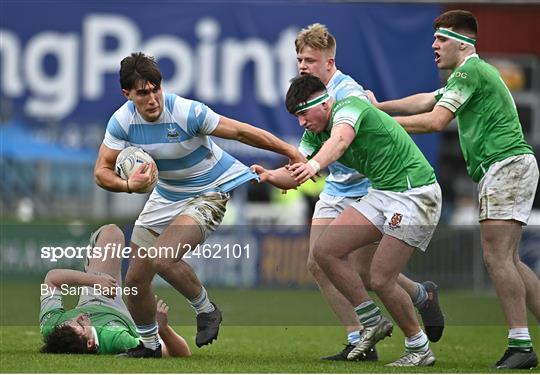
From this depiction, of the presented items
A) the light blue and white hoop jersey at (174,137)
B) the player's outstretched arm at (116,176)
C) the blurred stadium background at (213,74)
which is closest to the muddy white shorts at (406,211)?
the light blue and white hoop jersey at (174,137)

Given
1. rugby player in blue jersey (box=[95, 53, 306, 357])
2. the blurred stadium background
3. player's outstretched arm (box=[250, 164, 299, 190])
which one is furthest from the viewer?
the blurred stadium background

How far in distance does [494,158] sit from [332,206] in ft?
5.27

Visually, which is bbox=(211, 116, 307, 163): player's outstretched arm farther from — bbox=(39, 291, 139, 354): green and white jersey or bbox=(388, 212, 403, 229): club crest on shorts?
bbox=(39, 291, 139, 354): green and white jersey

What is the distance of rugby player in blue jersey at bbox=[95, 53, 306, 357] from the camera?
31.3 feet

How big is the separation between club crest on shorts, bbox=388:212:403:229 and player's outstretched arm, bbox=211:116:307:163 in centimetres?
83

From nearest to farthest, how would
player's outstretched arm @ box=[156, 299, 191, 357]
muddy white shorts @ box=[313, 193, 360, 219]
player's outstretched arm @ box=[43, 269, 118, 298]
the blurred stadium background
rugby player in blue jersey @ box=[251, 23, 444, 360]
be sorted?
player's outstretched arm @ box=[43, 269, 118, 298] → player's outstretched arm @ box=[156, 299, 191, 357] → rugby player in blue jersey @ box=[251, 23, 444, 360] → muddy white shorts @ box=[313, 193, 360, 219] → the blurred stadium background

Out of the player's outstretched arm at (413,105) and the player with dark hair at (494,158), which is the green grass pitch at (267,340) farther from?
the player's outstretched arm at (413,105)

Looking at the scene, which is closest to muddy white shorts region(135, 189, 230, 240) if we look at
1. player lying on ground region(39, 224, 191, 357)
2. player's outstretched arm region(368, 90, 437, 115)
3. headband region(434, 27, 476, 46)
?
player lying on ground region(39, 224, 191, 357)

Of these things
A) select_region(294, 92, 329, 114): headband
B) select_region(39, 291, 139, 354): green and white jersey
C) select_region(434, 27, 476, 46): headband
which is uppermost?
select_region(434, 27, 476, 46): headband

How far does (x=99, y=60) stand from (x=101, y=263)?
10056 millimetres

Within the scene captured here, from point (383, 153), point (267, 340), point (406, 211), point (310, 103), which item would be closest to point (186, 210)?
point (310, 103)

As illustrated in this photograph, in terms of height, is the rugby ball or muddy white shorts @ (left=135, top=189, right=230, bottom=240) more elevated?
the rugby ball

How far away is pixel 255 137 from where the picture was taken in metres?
9.74

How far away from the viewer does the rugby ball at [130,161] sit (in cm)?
943
